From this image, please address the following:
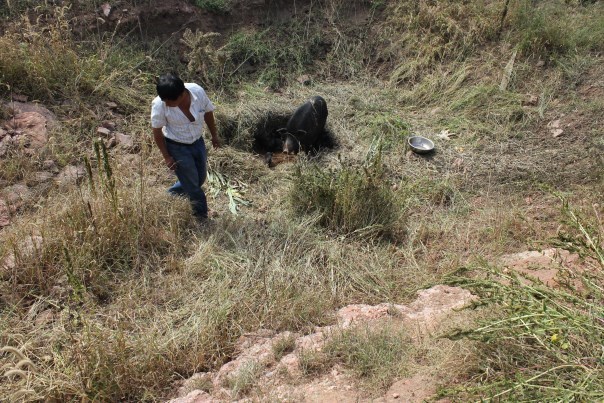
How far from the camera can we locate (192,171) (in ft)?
12.5

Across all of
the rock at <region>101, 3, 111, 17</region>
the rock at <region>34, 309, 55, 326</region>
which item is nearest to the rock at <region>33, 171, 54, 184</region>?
the rock at <region>34, 309, 55, 326</region>

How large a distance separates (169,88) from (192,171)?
77 centimetres

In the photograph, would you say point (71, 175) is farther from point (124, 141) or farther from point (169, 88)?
point (169, 88)

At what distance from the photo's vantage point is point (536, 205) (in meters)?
4.25

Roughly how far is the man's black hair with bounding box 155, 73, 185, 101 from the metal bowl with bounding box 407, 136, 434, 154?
266 cm

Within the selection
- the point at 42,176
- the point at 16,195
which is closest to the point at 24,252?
the point at 16,195

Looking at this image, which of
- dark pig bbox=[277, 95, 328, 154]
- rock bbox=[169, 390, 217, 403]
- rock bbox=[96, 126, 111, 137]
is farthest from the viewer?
dark pig bbox=[277, 95, 328, 154]

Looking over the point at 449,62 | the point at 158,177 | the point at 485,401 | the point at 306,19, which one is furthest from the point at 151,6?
the point at 485,401

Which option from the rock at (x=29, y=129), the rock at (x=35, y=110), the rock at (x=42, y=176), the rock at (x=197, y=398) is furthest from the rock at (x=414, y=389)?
the rock at (x=35, y=110)

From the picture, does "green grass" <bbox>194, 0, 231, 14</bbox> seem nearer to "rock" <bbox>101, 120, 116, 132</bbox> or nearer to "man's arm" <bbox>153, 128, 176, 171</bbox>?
"rock" <bbox>101, 120, 116, 132</bbox>

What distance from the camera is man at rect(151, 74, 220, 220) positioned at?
3322 mm

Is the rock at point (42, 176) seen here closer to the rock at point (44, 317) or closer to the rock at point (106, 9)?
the rock at point (44, 317)

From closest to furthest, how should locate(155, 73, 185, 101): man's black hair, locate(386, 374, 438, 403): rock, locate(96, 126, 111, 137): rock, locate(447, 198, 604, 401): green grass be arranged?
locate(447, 198, 604, 401): green grass
locate(386, 374, 438, 403): rock
locate(155, 73, 185, 101): man's black hair
locate(96, 126, 111, 137): rock

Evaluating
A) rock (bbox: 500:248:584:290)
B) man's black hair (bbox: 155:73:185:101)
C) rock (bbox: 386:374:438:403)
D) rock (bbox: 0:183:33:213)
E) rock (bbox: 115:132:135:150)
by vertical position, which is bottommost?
rock (bbox: 500:248:584:290)
